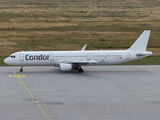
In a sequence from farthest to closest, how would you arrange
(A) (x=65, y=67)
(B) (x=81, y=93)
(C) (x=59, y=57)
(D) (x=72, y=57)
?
(D) (x=72, y=57), (C) (x=59, y=57), (A) (x=65, y=67), (B) (x=81, y=93)

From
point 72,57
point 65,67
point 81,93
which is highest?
point 72,57

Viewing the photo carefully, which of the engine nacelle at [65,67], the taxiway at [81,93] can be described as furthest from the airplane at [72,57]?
the taxiway at [81,93]

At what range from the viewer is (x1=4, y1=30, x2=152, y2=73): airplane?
62.8m

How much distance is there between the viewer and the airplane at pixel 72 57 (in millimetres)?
62750

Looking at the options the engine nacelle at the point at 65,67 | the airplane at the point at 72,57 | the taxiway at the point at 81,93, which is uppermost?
the airplane at the point at 72,57

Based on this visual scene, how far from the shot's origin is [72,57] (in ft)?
209

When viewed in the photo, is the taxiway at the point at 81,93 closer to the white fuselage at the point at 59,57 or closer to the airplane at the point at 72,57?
the airplane at the point at 72,57

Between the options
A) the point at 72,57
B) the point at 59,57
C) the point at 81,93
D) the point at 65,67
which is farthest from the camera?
the point at 72,57

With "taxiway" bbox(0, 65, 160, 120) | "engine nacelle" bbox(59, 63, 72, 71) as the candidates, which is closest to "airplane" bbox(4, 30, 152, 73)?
"engine nacelle" bbox(59, 63, 72, 71)

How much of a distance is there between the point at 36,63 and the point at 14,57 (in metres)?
3.35

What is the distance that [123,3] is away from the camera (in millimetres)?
174500

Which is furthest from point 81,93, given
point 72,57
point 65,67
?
point 72,57

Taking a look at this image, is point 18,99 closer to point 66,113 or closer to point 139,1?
point 66,113

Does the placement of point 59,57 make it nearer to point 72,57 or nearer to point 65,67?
point 72,57
